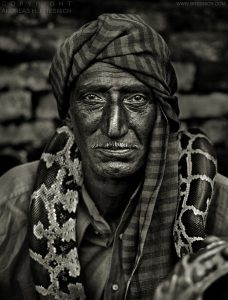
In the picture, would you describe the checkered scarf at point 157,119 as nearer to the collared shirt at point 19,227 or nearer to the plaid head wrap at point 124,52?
the plaid head wrap at point 124,52

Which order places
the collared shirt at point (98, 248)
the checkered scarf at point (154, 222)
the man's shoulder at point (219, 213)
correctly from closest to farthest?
the checkered scarf at point (154, 222) → the collared shirt at point (98, 248) → the man's shoulder at point (219, 213)

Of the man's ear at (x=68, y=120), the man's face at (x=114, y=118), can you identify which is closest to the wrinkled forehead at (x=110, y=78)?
the man's face at (x=114, y=118)

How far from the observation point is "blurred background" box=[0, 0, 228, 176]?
3732mm

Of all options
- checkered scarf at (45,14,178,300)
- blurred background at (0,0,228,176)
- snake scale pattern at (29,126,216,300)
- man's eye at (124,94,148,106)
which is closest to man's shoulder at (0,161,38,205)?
snake scale pattern at (29,126,216,300)

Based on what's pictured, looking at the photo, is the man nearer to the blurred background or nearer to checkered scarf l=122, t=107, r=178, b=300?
checkered scarf l=122, t=107, r=178, b=300

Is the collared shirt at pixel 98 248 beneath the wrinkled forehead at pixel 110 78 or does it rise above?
beneath

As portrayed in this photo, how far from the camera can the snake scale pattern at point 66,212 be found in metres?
2.27

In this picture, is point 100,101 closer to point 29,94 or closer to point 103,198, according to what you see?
point 103,198

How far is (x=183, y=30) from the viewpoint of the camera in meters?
4.00

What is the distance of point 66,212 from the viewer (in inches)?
92.4

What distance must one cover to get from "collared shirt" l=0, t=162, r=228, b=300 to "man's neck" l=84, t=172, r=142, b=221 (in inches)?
5.6

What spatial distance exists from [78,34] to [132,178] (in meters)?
0.58

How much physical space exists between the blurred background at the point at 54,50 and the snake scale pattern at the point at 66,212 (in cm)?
141

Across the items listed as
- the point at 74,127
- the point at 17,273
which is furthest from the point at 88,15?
the point at 17,273
